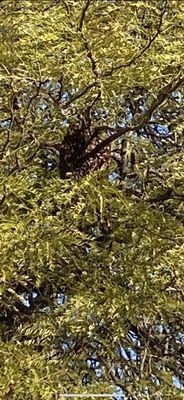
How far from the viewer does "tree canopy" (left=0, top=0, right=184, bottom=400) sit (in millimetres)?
1945

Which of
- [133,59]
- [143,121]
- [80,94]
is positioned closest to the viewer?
[133,59]

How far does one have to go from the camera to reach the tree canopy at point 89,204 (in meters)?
1.95

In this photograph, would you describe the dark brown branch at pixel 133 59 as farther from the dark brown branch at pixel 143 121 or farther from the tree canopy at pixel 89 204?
the dark brown branch at pixel 143 121

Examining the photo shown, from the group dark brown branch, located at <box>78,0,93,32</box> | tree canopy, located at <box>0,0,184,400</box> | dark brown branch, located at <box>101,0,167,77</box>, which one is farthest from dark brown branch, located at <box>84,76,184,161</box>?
dark brown branch, located at <box>78,0,93,32</box>

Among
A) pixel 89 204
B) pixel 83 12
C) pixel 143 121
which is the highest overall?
pixel 83 12

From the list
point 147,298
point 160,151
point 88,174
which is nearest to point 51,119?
point 88,174

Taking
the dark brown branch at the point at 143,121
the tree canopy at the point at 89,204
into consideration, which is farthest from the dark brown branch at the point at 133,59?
the dark brown branch at the point at 143,121

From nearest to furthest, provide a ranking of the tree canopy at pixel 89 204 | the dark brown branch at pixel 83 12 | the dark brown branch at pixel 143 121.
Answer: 1. the dark brown branch at pixel 83 12
2. the tree canopy at pixel 89 204
3. the dark brown branch at pixel 143 121

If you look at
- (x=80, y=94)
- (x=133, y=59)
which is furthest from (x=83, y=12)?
(x=80, y=94)

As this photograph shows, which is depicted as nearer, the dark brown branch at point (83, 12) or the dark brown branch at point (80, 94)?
the dark brown branch at point (83, 12)

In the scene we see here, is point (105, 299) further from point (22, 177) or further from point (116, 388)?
point (22, 177)

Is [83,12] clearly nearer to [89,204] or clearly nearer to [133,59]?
[133,59]

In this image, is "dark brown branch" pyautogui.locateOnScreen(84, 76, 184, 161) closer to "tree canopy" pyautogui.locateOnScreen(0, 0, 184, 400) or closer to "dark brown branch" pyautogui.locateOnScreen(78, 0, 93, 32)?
"tree canopy" pyautogui.locateOnScreen(0, 0, 184, 400)

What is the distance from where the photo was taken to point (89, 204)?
214cm
